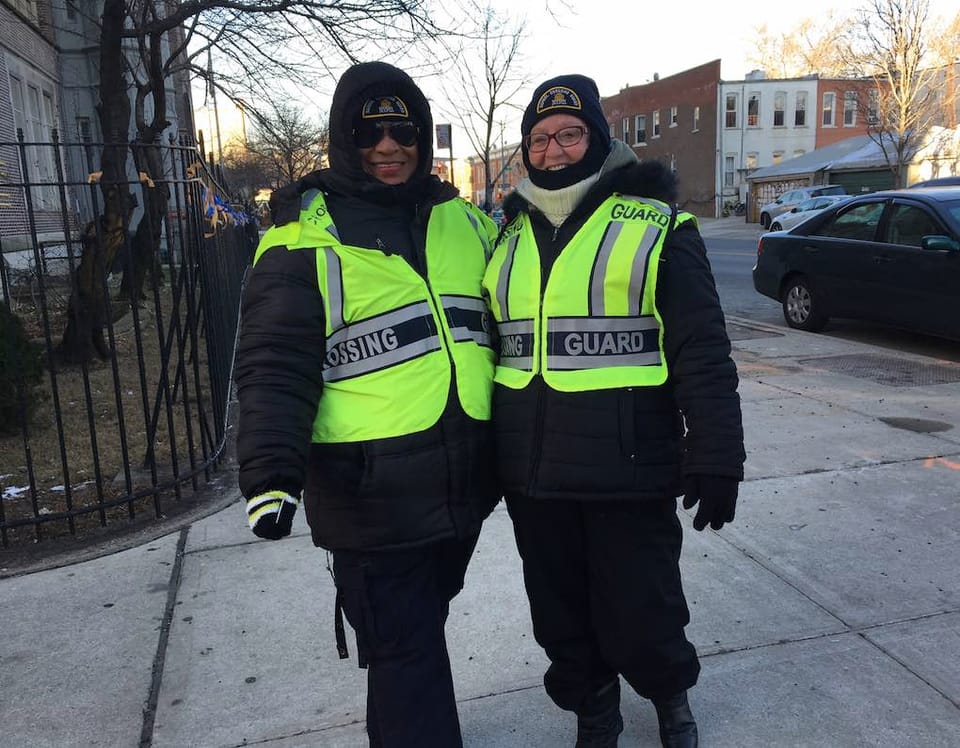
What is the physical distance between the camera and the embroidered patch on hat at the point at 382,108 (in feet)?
6.73

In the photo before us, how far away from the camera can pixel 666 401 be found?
211 cm

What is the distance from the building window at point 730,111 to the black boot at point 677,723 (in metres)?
46.6

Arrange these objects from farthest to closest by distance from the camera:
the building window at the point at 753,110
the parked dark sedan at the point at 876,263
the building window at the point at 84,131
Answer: the building window at the point at 753,110 → the building window at the point at 84,131 → the parked dark sedan at the point at 876,263

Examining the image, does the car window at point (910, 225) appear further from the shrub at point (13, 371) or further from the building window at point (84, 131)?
the shrub at point (13, 371)

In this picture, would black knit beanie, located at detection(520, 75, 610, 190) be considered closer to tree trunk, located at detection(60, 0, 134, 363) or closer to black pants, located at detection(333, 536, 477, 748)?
black pants, located at detection(333, 536, 477, 748)

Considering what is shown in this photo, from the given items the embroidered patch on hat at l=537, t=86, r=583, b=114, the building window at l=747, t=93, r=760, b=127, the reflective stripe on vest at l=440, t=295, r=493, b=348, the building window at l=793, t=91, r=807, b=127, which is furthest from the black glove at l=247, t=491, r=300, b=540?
the building window at l=793, t=91, r=807, b=127

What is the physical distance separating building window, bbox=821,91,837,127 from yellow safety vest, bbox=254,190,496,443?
50.3m

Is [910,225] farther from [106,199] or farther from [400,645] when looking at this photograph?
[400,645]

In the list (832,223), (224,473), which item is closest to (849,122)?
(832,223)

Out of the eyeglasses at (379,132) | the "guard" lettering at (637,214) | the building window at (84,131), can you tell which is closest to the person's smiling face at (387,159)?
the eyeglasses at (379,132)

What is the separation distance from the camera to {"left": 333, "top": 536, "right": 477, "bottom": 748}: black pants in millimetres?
1933

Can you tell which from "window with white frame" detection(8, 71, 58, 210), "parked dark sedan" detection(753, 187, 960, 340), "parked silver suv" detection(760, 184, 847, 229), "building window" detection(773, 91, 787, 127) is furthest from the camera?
"building window" detection(773, 91, 787, 127)

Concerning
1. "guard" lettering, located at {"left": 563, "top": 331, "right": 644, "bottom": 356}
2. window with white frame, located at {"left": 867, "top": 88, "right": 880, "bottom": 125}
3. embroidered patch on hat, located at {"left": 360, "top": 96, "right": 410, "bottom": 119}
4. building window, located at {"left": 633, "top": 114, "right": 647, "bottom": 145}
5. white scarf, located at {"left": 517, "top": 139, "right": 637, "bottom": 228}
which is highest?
building window, located at {"left": 633, "top": 114, "right": 647, "bottom": 145}

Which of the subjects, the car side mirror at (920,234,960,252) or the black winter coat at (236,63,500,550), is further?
the car side mirror at (920,234,960,252)
